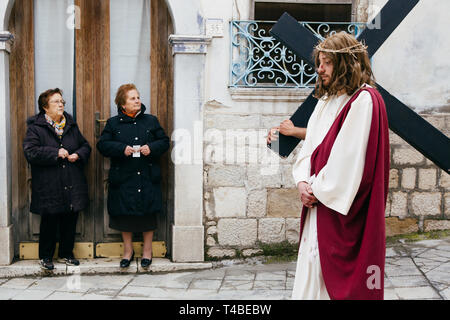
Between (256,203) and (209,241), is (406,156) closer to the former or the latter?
(256,203)

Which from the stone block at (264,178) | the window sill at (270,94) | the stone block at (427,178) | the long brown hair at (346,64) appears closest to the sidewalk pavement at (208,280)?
the stone block at (427,178)

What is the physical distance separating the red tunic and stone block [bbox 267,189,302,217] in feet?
8.90

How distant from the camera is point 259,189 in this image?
18.0 feet

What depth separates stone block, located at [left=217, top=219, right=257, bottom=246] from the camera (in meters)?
5.50

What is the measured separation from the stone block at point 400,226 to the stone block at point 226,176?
1.53m

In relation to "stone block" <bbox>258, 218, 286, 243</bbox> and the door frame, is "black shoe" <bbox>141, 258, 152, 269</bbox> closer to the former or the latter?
the door frame

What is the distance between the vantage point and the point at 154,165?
5.28m

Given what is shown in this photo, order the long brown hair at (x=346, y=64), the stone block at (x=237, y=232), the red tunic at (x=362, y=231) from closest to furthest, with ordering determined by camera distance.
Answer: the red tunic at (x=362, y=231) → the long brown hair at (x=346, y=64) → the stone block at (x=237, y=232)

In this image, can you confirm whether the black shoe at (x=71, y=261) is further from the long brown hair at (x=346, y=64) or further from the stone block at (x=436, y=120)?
the stone block at (x=436, y=120)

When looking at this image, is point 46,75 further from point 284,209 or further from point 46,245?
point 284,209

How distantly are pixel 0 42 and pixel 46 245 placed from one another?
6.16 ft

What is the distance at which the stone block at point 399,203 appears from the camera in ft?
18.4

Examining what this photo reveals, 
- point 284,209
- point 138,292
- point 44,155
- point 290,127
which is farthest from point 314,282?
point 44,155

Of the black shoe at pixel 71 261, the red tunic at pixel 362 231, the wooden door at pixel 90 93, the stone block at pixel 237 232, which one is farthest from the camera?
the stone block at pixel 237 232
